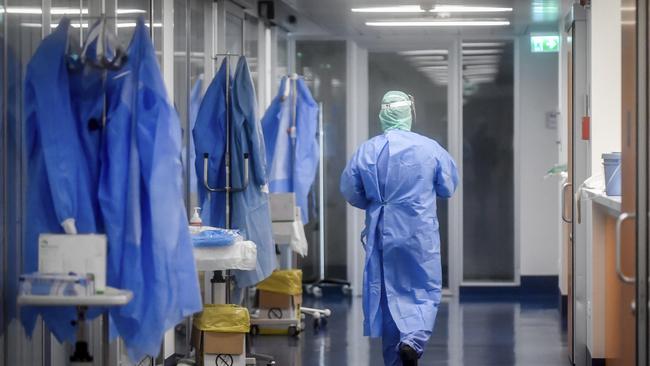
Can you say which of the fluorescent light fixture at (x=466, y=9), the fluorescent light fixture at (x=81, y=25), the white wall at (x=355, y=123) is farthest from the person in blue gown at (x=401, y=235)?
the white wall at (x=355, y=123)

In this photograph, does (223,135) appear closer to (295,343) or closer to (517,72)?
(295,343)

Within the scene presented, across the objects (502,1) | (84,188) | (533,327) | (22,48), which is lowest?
(533,327)

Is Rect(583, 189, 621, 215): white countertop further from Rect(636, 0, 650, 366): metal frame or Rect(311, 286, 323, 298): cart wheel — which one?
Rect(311, 286, 323, 298): cart wheel

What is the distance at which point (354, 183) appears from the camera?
20.2 feet

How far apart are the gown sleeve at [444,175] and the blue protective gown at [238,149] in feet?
3.76

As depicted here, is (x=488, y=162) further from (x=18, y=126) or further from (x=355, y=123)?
(x=18, y=126)

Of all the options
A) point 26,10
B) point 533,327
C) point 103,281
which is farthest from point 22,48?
point 533,327

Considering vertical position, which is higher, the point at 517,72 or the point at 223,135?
the point at 517,72

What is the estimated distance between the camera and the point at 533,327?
8516mm

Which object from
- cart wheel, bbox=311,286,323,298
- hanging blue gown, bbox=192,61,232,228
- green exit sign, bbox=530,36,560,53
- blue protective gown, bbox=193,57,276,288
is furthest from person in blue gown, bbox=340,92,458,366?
green exit sign, bbox=530,36,560,53

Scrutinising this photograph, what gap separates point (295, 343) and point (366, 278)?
180cm

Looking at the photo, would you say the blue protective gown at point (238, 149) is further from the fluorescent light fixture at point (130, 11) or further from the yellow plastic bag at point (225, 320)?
the fluorescent light fixture at point (130, 11)

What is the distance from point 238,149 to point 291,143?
1.96m

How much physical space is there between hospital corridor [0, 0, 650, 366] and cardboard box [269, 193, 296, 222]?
0.01 m
